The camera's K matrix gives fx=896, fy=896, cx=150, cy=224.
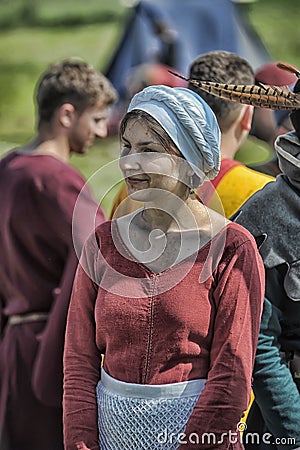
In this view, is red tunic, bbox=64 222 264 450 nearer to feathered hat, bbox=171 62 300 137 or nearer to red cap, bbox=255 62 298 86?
feathered hat, bbox=171 62 300 137

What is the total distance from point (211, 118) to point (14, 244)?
4.77 ft

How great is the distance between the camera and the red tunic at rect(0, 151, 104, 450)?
3268 mm

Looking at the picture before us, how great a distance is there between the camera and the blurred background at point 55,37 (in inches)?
346

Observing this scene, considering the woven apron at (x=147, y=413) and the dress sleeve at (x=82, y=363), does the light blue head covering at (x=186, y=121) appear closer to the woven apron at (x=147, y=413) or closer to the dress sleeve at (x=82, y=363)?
the dress sleeve at (x=82, y=363)

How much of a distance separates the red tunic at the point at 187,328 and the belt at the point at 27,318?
127 centimetres

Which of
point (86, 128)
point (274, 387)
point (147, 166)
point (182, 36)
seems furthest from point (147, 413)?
point (182, 36)

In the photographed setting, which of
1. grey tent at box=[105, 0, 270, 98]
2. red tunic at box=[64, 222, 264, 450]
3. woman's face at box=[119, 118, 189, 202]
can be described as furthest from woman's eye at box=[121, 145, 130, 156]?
grey tent at box=[105, 0, 270, 98]

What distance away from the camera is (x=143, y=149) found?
1.99 meters

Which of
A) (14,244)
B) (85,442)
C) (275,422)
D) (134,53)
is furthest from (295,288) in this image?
(134,53)

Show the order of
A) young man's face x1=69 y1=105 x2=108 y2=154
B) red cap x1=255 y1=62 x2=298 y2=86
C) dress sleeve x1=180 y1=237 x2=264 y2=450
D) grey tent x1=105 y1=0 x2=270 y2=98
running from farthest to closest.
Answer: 1. grey tent x1=105 y1=0 x2=270 y2=98
2. young man's face x1=69 y1=105 x2=108 y2=154
3. red cap x1=255 y1=62 x2=298 y2=86
4. dress sleeve x1=180 y1=237 x2=264 y2=450

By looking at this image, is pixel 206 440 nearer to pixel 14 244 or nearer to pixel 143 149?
pixel 143 149

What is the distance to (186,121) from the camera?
197 centimetres

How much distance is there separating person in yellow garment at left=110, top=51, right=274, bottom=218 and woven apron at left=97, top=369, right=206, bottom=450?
0.71 metres

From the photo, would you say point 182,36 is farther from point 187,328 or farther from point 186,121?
point 187,328
